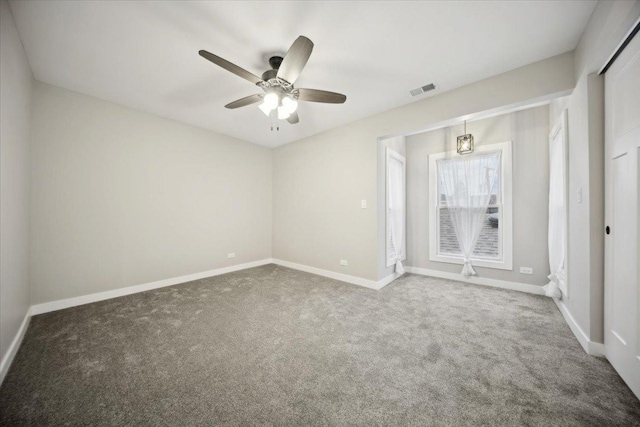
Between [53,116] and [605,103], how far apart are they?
18.0 feet

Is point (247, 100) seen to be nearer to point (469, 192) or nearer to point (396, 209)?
point (396, 209)

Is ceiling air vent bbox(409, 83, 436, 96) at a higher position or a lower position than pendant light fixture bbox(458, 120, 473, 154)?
higher

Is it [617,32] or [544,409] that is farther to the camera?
[617,32]

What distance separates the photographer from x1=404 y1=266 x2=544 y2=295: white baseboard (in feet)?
10.8

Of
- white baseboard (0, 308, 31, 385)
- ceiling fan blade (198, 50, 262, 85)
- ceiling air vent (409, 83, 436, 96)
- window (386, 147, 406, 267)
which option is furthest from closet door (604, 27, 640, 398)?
white baseboard (0, 308, 31, 385)

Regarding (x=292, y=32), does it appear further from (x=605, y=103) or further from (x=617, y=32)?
(x=605, y=103)

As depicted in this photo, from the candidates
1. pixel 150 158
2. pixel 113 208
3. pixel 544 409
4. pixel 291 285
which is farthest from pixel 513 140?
pixel 113 208

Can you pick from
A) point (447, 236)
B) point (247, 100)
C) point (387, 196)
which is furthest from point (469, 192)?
point (247, 100)

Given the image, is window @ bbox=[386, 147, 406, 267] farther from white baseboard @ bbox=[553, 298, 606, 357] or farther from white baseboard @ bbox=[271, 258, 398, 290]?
white baseboard @ bbox=[553, 298, 606, 357]

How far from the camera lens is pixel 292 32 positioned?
6.36ft

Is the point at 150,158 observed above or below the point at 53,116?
below

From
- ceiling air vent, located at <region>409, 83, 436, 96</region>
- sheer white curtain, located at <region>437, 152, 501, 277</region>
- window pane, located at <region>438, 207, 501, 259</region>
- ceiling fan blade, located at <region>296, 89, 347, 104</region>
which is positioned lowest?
window pane, located at <region>438, 207, 501, 259</region>

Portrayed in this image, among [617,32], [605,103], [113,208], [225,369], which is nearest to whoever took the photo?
[617,32]

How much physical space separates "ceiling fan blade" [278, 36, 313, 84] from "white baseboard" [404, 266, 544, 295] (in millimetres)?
3827
